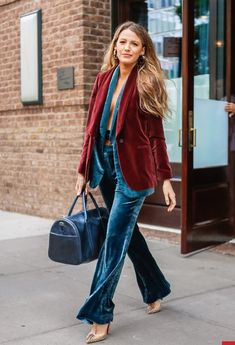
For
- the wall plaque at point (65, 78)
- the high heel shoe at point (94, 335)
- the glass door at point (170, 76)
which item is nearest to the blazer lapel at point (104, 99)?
the high heel shoe at point (94, 335)

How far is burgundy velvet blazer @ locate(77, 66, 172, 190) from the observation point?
360 centimetres

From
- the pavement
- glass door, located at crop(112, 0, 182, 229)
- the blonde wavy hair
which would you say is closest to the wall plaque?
glass door, located at crop(112, 0, 182, 229)

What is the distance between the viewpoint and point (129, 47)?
12.2ft

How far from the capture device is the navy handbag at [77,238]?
355cm

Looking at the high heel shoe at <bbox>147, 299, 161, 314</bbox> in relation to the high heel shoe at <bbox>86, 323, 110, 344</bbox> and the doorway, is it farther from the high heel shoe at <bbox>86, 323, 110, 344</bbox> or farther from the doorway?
the doorway

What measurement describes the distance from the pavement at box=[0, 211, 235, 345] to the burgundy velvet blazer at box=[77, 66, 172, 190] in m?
0.95

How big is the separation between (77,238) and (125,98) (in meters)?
0.89

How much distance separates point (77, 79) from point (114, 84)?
12.9 feet

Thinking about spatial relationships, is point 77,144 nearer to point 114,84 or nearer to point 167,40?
point 167,40

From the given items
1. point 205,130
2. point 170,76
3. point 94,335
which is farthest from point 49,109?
point 94,335

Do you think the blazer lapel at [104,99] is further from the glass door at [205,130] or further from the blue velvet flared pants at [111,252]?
the glass door at [205,130]

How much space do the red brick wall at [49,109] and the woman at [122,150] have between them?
378cm

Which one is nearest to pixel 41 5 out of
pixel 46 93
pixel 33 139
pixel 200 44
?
pixel 46 93

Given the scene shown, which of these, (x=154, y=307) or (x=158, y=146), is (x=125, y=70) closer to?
(x=158, y=146)
